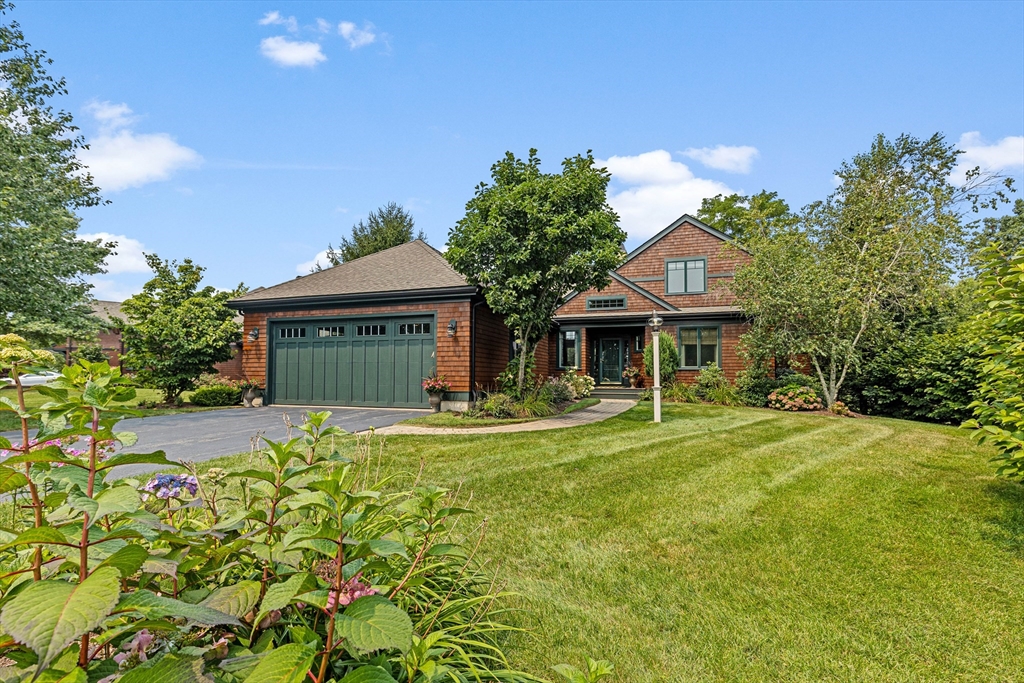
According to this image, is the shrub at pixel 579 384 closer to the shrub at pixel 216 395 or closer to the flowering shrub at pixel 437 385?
the flowering shrub at pixel 437 385

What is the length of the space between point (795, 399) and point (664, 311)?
530cm

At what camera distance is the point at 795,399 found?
1321 centimetres

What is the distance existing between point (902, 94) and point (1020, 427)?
10.5m

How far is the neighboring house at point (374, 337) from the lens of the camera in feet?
40.0

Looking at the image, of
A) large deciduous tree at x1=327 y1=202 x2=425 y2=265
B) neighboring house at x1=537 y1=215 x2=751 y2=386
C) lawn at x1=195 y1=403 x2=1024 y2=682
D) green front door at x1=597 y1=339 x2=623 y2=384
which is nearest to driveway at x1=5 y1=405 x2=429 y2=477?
lawn at x1=195 y1=403 x2=1024 y2=682

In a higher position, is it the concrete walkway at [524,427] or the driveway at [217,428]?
the driveway at [217,428]

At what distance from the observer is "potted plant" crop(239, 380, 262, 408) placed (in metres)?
13.8

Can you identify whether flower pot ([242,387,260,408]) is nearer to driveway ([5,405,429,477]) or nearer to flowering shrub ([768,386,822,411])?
driveway ([5,405,429,477])

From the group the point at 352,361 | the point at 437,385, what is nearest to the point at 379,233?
the point at 352,361

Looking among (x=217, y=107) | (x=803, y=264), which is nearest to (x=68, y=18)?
(x=217, y=107)

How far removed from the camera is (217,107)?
973 cm

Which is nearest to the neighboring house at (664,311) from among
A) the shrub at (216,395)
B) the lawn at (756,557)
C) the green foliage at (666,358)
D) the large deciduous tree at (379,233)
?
the green foliage at (666,358)

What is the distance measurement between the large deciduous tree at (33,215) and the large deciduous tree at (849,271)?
17.7 metres

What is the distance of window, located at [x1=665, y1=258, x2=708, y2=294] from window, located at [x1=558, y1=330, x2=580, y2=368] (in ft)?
13.1
